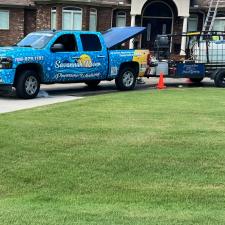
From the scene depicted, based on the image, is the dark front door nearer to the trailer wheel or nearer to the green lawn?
the trailer wheel

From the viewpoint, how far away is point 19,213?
489 centimetres

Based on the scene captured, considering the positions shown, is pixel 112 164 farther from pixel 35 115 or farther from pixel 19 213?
pixel 35 115

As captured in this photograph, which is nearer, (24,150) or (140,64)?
(24,150)

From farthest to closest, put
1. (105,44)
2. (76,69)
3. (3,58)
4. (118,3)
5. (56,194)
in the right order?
1. (118,3)
2. (105,44)
3. (76,69)
4. (3,58)
5. (56,194)

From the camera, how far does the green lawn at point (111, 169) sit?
16.3 ft

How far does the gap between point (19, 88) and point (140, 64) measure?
4.99 metres

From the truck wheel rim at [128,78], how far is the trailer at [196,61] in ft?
3.77

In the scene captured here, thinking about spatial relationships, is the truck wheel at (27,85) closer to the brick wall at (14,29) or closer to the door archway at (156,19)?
the brick wall at (14,29)

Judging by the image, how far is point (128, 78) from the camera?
56.7 feet

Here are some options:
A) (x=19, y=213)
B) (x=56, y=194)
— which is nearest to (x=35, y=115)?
(x=56, y=194)

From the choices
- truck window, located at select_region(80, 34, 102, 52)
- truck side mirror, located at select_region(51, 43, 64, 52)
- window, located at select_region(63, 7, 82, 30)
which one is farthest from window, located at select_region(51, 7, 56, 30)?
truck side mirror, located at select_region(51, 43, 64, 52)

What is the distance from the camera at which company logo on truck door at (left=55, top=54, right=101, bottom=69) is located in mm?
15008

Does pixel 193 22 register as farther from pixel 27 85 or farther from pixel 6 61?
pixel 6 61

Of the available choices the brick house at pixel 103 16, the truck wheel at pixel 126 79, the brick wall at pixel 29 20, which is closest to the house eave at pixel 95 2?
the brick house at pixel 103 16
